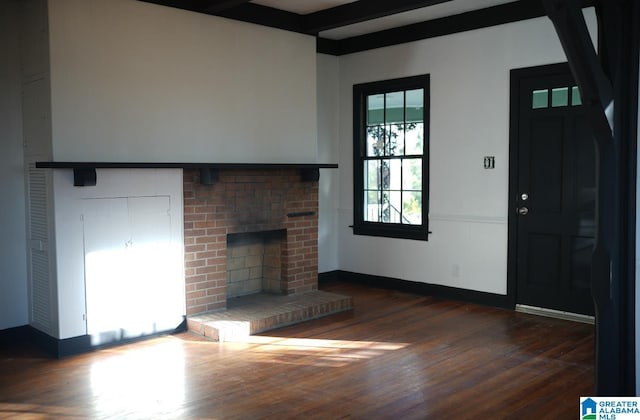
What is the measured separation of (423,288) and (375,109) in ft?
7.11

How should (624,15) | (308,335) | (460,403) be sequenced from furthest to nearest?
(308,335) < (460,403) < (624,15)

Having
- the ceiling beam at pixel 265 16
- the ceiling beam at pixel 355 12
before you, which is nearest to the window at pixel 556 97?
the ceiling beam at pixel 355 12

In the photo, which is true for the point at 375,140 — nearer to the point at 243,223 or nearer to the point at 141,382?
the point at 243,223

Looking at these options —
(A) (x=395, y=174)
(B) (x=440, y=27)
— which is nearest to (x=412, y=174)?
(A) (x=395, y=174)

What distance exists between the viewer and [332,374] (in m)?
4.03

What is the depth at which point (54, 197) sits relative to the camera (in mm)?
4398

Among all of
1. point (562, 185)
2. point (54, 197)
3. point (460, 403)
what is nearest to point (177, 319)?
point (54, 197)

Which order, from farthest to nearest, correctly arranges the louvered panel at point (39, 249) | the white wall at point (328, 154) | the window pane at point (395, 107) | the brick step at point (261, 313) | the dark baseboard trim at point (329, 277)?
the dark baseboard trim at point (329, 277), the white wall at point (328, 154), the window pane at point (395, 107), the brick step at point (261, 313), the louvered panel at point (39, 249)

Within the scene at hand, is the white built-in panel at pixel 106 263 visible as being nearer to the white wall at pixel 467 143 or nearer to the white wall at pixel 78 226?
the white wall at pixel 78 226

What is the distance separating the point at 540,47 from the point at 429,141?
4.84 ft

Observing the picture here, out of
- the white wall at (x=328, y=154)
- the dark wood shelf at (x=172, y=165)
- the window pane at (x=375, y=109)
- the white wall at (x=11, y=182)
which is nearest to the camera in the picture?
the dark wood shelf at (x=172, y=165)

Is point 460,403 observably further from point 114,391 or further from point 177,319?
point 177,319

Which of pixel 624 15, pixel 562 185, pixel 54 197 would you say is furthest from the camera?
pixel 562 185

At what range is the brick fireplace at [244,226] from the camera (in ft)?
17.1
